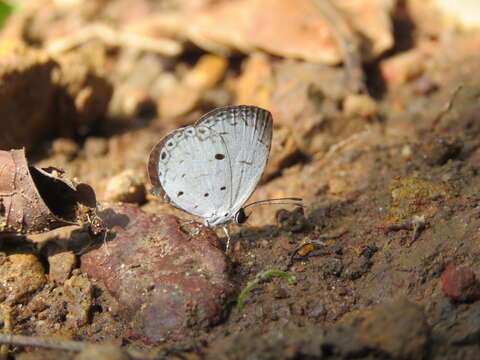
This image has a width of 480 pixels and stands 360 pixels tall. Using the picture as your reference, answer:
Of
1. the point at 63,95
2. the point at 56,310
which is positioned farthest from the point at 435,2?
the point at 56,310

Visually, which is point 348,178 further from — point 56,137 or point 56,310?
point 56,137

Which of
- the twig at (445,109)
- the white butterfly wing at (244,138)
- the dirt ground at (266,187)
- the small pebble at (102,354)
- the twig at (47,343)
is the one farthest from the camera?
the twig at (445,109)

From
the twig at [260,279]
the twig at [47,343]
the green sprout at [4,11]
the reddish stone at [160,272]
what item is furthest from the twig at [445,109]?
the green sprout at [4,11]

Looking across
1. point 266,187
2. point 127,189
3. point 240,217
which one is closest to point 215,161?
point 240,217

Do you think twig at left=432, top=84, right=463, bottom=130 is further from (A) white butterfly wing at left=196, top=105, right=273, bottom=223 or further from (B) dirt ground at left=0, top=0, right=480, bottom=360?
(A) white butterfly wing at left=196, top=105, right=273, bottom=223

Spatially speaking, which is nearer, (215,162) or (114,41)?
(215,162)

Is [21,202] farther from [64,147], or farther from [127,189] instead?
[64,147]

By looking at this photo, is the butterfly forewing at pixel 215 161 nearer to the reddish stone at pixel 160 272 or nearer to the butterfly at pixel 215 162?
the butterfly at pixel 215 162
